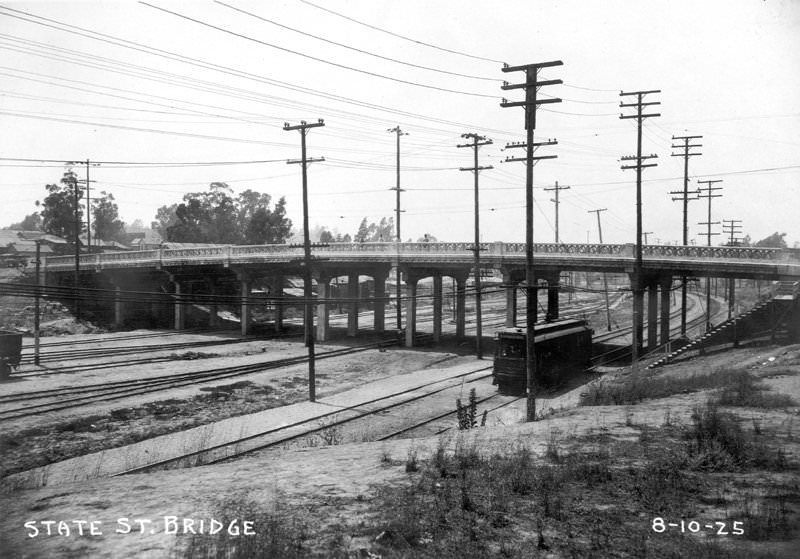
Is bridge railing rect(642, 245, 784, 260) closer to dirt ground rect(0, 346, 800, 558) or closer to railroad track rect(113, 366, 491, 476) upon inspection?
railroad track rect(113, 366, 491, 476)

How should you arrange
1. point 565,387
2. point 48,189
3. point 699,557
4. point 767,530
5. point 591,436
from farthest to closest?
point 48,189
point 565,387
point 591,436
point 767,530
point 699,557

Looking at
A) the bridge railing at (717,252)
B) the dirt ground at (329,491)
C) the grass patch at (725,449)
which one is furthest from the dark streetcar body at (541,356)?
the grass patch at (725,449)

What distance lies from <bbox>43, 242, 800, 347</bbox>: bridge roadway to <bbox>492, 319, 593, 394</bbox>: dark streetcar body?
2651mm

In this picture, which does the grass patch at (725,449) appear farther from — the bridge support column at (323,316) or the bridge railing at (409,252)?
the bridge support column at (323,316)

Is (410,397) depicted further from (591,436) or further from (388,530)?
(388,530)

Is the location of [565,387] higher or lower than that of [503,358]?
lower

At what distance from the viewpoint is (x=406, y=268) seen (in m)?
39.7

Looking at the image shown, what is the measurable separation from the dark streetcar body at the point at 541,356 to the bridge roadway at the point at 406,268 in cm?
265

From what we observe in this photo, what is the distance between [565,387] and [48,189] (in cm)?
7856

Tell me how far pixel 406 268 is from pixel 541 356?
16.1 meters

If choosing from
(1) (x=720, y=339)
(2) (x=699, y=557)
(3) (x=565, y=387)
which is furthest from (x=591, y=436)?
(1) (x=720, y=339)

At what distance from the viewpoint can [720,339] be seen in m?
33.1

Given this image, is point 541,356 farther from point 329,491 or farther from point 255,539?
point 255,539

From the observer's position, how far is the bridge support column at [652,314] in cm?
3406
